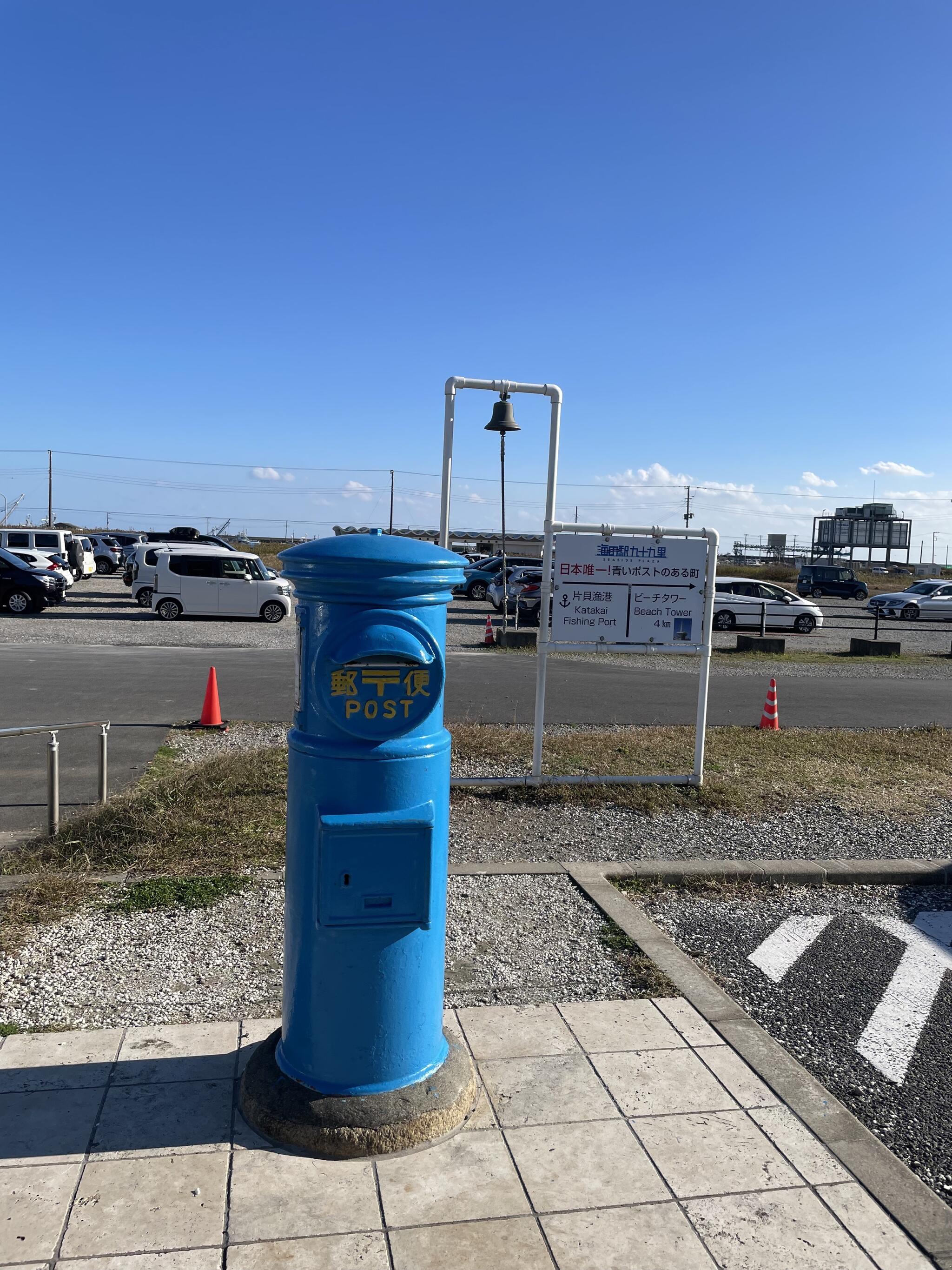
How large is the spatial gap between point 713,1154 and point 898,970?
7.34ft

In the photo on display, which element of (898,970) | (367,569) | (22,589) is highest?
(367,569)

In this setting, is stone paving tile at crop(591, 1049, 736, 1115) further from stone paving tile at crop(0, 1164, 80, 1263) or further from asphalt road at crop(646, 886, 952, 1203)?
stone paving tile at crop(0, 1164, 80, 1263)

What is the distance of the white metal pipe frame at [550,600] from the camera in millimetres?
7758

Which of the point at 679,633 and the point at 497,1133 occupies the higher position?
the point at 679,633

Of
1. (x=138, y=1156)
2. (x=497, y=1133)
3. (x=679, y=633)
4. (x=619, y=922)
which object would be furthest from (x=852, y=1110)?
(x=679, y=633)

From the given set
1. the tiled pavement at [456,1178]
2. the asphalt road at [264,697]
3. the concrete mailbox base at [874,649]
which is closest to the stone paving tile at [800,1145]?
the tiled pavement at [456,1178]

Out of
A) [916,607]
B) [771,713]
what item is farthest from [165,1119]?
[916,607]

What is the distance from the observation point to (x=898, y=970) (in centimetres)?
494

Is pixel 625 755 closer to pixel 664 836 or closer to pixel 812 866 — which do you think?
pixel 664 836

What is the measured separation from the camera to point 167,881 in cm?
566

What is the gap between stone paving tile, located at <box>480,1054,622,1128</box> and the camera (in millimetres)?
3361

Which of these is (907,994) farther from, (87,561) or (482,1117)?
(87,561)

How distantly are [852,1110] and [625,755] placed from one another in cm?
595

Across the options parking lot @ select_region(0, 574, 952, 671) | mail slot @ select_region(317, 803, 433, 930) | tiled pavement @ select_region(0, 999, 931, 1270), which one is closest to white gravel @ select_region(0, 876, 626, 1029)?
tiled pavement @ select_region(0, 999, 931, 1270)
